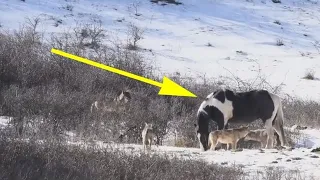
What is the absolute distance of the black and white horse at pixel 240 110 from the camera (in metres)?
11.2

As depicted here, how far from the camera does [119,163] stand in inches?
277

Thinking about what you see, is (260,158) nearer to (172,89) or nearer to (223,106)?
(223,106)

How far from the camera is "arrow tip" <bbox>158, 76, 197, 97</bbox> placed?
51.0ft

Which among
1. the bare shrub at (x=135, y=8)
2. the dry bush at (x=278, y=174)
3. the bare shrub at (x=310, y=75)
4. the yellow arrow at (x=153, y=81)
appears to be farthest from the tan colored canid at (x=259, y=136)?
the bare shrub at (x=135, y=8)

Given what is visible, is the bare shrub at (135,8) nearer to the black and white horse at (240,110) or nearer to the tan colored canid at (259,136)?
the black and white horse at (240,110)

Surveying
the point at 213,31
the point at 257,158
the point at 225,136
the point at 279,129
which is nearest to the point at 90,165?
the point at 257,158

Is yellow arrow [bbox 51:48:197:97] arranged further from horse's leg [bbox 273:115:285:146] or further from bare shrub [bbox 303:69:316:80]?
bare shrub [bbox 303:69:316:80]

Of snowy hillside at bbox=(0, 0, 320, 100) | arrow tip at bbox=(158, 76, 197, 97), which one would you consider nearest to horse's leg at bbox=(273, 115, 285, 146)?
arrow tip at bbox=(158, 76, 197, 97)

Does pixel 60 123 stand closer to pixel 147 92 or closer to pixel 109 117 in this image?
pixel 109 117

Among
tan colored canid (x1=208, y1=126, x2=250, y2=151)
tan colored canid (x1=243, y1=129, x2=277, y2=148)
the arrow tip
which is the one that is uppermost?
tan colored canid (x1=208, y1=126, x2=250, y2=151)

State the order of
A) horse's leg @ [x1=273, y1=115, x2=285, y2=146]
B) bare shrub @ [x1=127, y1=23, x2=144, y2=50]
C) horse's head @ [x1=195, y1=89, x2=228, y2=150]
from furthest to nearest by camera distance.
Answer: bare shrub @ [x1=127, y1=23, x2=144, y2=50], horse's leg @ [x1=273, y1=115, x2=285, y2=146], horse's head @ [x1=195, y1=89, x2=228, y2=150]

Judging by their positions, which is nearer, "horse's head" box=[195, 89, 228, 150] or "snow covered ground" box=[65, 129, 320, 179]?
"snow covered ground" box=[65, 129, 320, 179]

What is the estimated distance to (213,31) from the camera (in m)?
26.4

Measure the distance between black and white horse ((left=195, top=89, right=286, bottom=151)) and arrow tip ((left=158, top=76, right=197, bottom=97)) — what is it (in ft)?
12.1
